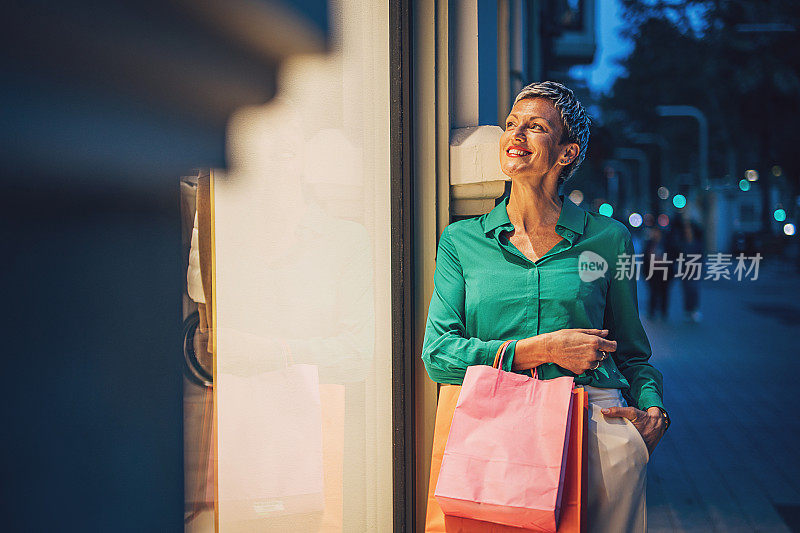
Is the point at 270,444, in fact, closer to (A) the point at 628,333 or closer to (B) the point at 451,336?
(B) the point at 451,336

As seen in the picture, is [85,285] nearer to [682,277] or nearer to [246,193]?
[246,193]

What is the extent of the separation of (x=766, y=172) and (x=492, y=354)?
1.50 meters

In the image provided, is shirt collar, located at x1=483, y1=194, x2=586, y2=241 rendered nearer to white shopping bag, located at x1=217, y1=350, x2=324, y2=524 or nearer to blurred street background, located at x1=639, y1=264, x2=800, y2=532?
white shopping bag, located at x1=217, y1=350, x2=324, y2=524

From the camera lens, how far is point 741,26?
2732 mm

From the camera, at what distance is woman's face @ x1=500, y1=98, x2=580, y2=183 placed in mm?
2197

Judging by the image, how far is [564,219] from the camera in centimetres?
218

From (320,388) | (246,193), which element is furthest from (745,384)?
(246,193)

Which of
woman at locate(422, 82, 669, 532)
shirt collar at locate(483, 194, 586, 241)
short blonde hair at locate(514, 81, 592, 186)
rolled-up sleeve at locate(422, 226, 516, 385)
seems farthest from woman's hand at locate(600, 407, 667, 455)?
short blonde hair at locate(514, 81, 592, 186)

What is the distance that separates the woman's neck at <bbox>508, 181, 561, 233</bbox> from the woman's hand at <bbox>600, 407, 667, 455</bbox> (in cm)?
60

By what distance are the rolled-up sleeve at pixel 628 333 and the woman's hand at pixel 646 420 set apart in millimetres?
112

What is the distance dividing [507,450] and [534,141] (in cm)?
95

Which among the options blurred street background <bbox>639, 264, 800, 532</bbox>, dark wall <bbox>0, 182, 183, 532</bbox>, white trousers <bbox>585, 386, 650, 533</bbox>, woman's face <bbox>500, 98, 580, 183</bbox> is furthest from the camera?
blurred street background <bbox>639, 264, 800, 532</bbox>

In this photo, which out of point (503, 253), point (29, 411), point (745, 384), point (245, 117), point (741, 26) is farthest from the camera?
point (745, 384)

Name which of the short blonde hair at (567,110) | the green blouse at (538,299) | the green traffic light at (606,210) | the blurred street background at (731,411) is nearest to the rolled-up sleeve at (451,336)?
the green blouse at (538,299)
